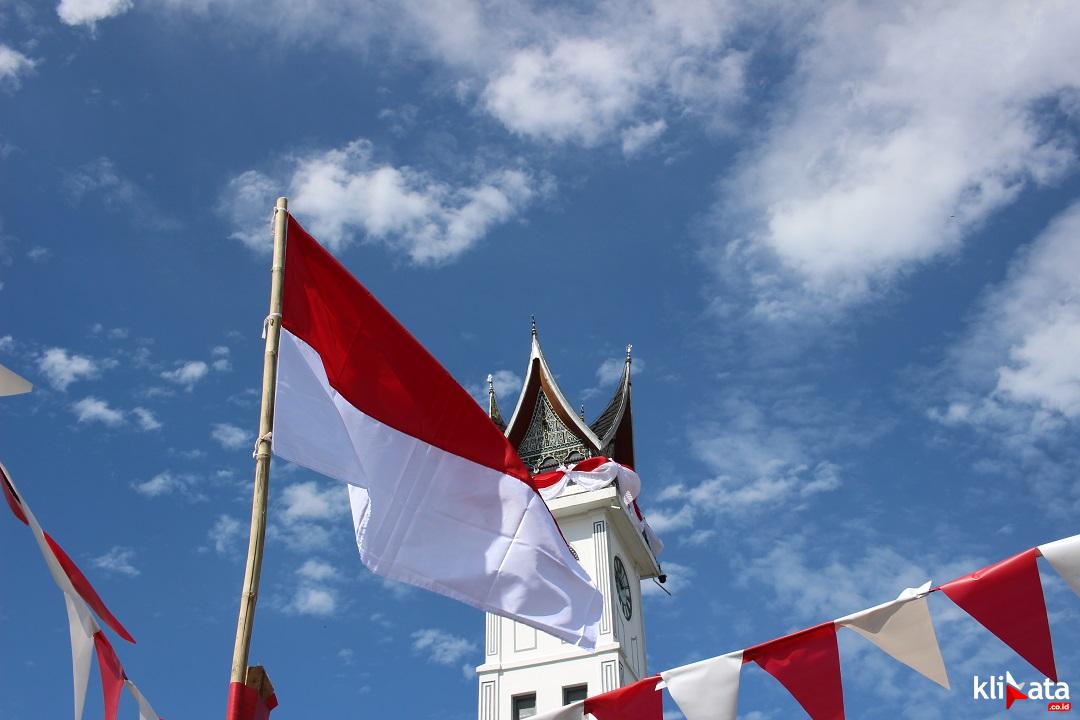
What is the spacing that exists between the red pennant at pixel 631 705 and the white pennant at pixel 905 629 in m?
1.39

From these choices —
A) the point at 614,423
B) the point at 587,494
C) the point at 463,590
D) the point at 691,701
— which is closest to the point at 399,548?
the point at 463,590

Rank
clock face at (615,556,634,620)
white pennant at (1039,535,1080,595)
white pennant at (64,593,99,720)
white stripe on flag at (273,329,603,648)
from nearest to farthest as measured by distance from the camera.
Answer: white pennant at (64,593,99,720), white stripe on flag at (273,329,603,648), white pennant at (1039,535,1080,595), clock face at (615,556,634,620)

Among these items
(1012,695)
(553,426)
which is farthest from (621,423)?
(1012,695)

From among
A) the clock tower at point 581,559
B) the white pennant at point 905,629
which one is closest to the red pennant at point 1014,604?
the white pennant at point 905,629

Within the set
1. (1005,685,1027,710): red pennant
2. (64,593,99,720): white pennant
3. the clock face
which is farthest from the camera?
the clock face

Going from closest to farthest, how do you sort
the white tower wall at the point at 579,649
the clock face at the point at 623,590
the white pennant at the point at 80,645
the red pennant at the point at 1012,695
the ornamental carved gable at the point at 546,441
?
1. the white pennant at the point at 80,645
2. the red pennant at the point at 1012,695
3. the white tower wall at the point at 579,649
4. the clock face at the point at 623,590
5. the ornamental carved gable at the point at 546,441

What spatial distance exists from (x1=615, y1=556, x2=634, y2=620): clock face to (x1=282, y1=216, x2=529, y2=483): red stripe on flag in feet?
73.6

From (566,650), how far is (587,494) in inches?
175

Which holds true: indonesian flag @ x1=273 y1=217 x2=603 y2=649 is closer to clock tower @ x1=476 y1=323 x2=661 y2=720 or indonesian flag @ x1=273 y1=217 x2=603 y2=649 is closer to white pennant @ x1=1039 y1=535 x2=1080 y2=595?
white pennant @ x1=1039 y1=535 x2=1080 y2=595

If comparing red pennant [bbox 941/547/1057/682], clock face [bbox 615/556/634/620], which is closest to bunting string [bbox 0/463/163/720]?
red pennant [bbox 941/547/1057/682]

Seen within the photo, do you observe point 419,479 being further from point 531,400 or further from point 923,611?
point 531,400

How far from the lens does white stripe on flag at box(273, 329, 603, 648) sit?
7.12 m

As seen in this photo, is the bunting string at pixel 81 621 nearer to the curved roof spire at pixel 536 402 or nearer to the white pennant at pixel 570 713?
→ the white pennant at pixel 570 713

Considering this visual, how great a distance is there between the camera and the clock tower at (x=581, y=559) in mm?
27266
